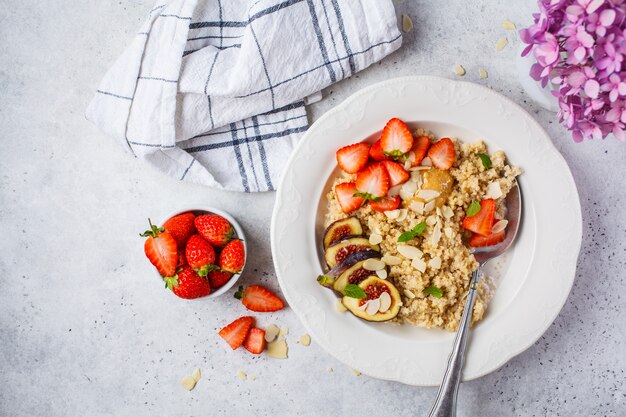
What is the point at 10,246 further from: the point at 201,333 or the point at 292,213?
the point at 292,213

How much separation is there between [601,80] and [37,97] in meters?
1.96

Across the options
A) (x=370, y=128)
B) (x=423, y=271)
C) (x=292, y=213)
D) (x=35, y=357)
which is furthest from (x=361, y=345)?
(x=35, y=357)

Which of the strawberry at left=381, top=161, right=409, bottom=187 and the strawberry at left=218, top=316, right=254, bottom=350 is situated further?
the strawberry at left=218, top=316, right=254, bottom=350

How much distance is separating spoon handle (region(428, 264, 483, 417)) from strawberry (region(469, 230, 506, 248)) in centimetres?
9

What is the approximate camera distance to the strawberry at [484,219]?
6.26 feet

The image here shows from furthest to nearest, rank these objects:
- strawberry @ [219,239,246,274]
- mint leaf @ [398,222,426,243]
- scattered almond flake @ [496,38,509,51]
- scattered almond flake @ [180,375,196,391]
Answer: scattered almond flake @ [180,375,196,391], scattered almond flake @ [496,38,509,51], strawberry @ [219,239,246,274], mint leaf @ [398,222,426,243]

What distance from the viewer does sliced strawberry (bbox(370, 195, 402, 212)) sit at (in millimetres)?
1907

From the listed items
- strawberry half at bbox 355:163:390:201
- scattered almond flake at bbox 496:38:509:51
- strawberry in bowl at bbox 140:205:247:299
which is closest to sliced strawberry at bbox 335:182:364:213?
strawberry half at bbox 355:163:390:201

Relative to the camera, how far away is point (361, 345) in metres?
1.97

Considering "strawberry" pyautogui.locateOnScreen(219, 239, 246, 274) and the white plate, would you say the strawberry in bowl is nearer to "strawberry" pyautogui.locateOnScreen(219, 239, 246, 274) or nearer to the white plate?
"strawberry" pyautogui.locateOnScreen(219, 239, 246, 274)

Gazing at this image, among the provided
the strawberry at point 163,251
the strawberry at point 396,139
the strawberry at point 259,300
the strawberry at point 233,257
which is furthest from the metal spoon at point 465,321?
the strawberry at point 163,251

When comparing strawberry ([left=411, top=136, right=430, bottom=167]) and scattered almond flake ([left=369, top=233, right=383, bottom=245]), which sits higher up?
strawberry ([left=411, top=136, right=430, bottom=167])

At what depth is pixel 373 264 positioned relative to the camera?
6.28ft

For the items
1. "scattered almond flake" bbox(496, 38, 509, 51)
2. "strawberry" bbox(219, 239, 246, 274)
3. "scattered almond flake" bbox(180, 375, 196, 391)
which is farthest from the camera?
"scattered almond flake" bbox(180, 375, 196, 391)
